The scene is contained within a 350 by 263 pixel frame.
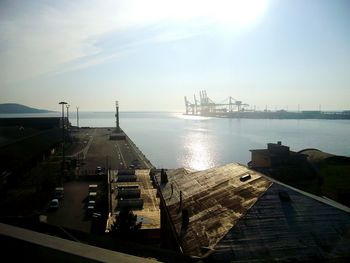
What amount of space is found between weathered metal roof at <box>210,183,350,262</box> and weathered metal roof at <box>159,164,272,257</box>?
10.9 inches

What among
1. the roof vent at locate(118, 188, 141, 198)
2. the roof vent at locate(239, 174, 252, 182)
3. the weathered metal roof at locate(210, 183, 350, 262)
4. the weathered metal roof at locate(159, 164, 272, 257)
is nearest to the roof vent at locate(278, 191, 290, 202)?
the weathered metal roof at locate(210, 183, 350, 262)

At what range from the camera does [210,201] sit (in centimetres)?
889

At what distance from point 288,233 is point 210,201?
2571 mm

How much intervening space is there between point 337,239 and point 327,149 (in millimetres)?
57122

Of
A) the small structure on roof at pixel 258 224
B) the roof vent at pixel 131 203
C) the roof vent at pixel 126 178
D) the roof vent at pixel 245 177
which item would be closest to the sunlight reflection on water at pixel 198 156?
the roof vent at pixel 126 178

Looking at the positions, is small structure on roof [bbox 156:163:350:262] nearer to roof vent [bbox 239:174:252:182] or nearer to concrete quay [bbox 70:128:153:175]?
roof vent [bbox 239:174:252:182]

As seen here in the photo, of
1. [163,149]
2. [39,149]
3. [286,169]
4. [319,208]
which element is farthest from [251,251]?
[163,149]

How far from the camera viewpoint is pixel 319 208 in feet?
24.7

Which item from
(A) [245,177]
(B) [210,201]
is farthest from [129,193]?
(B) [210,201]

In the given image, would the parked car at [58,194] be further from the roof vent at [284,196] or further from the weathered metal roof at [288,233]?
the roof vent at [284,196]

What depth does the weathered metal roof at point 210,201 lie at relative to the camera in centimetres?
702

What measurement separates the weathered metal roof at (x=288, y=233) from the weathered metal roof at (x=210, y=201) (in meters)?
0.28

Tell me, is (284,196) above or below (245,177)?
below

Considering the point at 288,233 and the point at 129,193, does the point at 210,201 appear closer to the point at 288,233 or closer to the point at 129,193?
the point at 288,233
